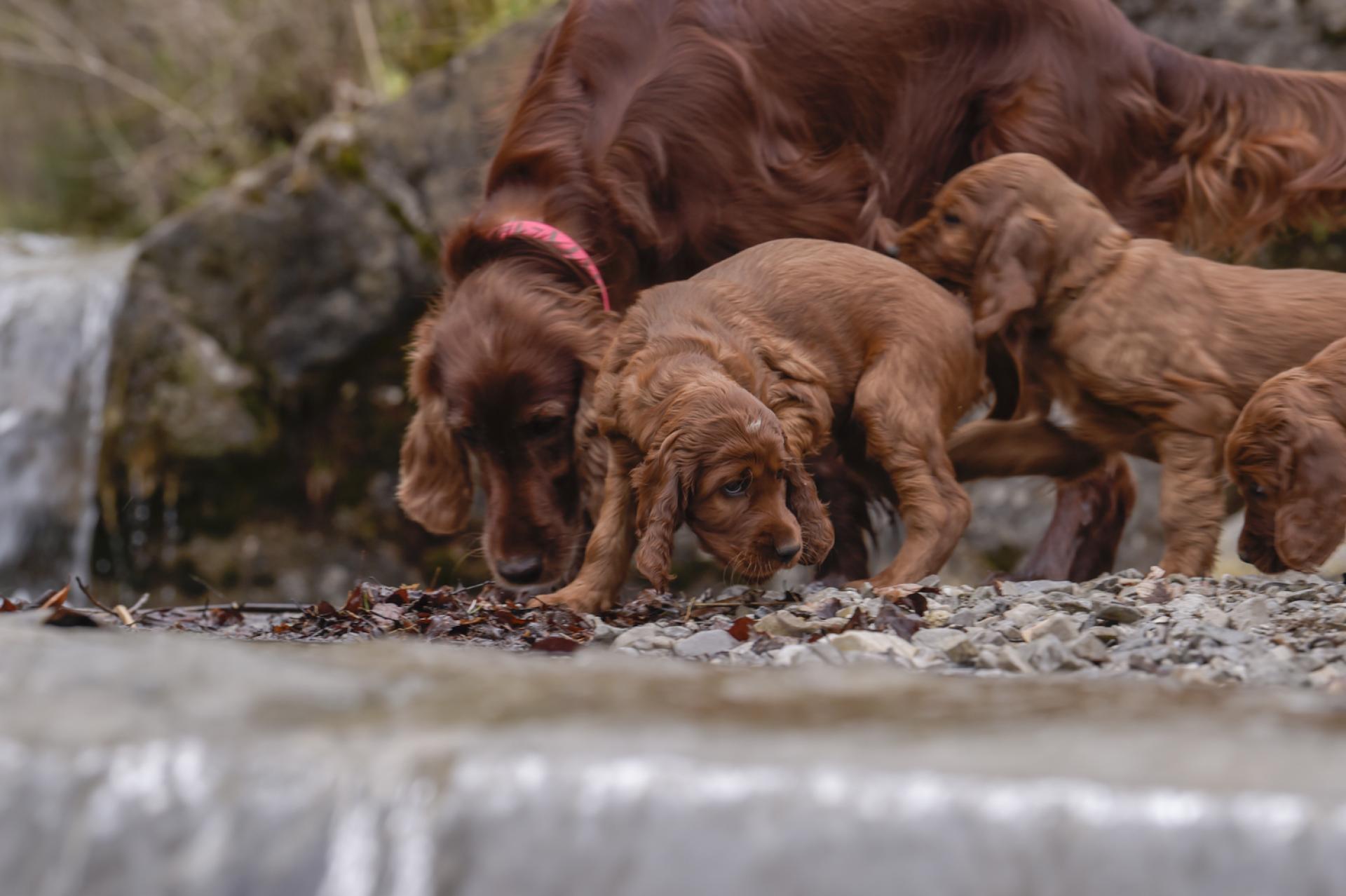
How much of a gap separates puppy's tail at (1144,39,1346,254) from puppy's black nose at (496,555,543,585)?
2167mm

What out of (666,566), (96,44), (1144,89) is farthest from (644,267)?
(96,44)

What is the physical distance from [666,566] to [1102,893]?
168 cm

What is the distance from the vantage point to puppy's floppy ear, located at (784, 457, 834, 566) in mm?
2865

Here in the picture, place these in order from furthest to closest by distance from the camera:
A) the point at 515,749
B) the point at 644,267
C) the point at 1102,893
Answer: the point at 644,267 → the point at 515,749 → the point at 1102,893

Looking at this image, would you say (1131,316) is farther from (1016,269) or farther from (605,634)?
(605,634)

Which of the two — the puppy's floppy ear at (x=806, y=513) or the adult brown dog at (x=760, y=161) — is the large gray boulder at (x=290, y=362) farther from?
the puppy's floppy ear at (x=806, y=513)

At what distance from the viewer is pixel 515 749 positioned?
1.23m

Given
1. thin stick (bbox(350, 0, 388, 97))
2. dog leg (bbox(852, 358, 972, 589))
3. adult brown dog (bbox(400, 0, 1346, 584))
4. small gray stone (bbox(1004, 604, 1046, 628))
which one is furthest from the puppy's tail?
thin stick (bbox(350, 0, 388, 97))

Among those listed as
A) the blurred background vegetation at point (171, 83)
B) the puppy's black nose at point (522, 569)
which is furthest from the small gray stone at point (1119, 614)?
the blurred background vegetation at point (171, 83)

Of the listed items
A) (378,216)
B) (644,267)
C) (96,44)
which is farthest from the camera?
(96,44)

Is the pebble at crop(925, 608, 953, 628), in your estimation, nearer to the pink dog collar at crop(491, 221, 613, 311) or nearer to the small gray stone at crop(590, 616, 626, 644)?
the small gray stone at crop(590, 616, 626, 644)

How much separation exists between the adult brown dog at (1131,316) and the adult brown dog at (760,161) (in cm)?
45

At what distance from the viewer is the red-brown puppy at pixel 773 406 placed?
8.99 feet

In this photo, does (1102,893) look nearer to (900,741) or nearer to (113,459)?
(900,741)
